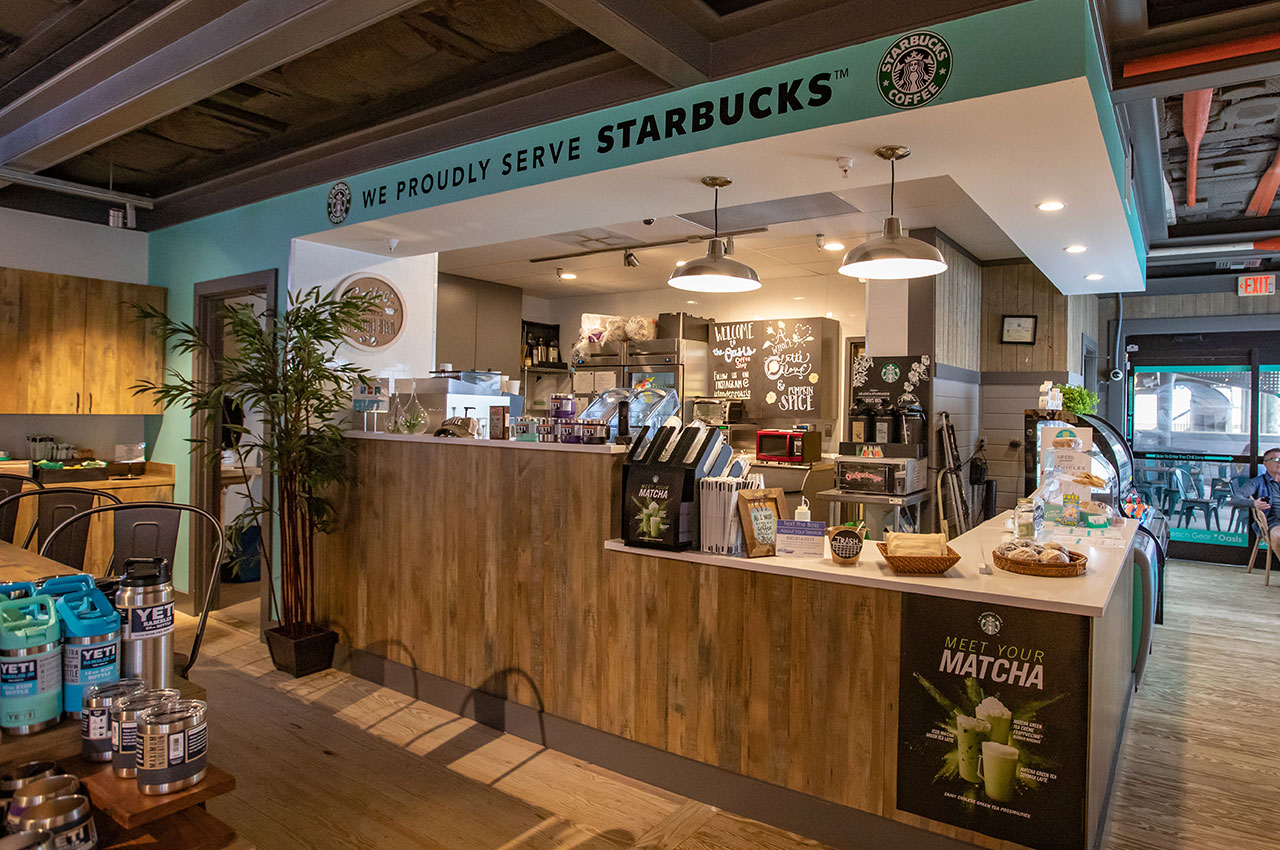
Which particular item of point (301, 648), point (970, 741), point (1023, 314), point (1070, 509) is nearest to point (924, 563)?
point (970, 741)

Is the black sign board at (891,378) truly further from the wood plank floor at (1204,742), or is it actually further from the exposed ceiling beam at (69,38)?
the exposed ceiling beam at (69,38)

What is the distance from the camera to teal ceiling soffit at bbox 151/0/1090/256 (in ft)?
8.34

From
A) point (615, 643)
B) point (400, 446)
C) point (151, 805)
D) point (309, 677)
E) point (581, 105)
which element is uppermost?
point (581, 105)

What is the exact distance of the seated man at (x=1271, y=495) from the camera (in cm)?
702

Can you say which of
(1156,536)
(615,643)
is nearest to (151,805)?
(615,643)

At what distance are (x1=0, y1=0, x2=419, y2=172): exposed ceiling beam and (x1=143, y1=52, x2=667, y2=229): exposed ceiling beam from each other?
3.39 feet

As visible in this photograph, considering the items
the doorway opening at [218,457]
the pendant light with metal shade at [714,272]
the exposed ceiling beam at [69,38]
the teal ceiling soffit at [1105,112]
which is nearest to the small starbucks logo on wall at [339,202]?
the doorway opening at [218,457]

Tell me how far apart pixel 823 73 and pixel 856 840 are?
9.11ft

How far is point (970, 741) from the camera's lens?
2484 millimetres

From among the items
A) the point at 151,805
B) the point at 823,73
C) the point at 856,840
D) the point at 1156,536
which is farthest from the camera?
the point at 1156,536

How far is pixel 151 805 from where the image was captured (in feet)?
4.20

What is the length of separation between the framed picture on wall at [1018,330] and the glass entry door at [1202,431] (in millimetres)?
2518

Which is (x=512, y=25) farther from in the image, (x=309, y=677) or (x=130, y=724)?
(x=309, y=677)

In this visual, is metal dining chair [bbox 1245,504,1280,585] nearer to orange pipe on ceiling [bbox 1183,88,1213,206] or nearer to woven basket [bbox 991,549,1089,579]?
orange pipe on ceiling [bbox 1183,88,1213,206]
